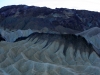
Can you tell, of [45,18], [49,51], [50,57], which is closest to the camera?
[50,57]

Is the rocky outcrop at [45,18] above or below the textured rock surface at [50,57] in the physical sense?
below

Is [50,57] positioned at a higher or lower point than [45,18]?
higher

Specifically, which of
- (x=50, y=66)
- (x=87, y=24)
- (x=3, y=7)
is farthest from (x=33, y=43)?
(x=3, y=7)

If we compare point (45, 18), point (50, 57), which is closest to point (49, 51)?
point (50, 57)

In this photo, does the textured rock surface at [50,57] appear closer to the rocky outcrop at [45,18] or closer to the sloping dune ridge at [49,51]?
the sloping dune ridge at [49,51]

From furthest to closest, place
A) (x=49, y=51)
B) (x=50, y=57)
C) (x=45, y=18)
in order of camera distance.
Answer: (x=45, y=18), (x=49, y=51), (x=50, y=57)

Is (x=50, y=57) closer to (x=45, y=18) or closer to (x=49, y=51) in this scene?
(x=49, y=51)

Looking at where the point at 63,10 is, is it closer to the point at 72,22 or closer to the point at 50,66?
the point at 72,22

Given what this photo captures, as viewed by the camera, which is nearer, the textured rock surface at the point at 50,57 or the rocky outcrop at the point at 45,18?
the textured rock surface at the point at 50,57

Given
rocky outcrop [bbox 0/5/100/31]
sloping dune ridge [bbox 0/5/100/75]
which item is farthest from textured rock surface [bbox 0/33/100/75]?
rocky outcrop [bbox 0/5/100/31]

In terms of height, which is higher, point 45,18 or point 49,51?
point 49,51

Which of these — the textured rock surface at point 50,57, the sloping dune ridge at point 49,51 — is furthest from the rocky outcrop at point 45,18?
the textured rock surface at point 50,57

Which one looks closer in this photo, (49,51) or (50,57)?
(50,57)
